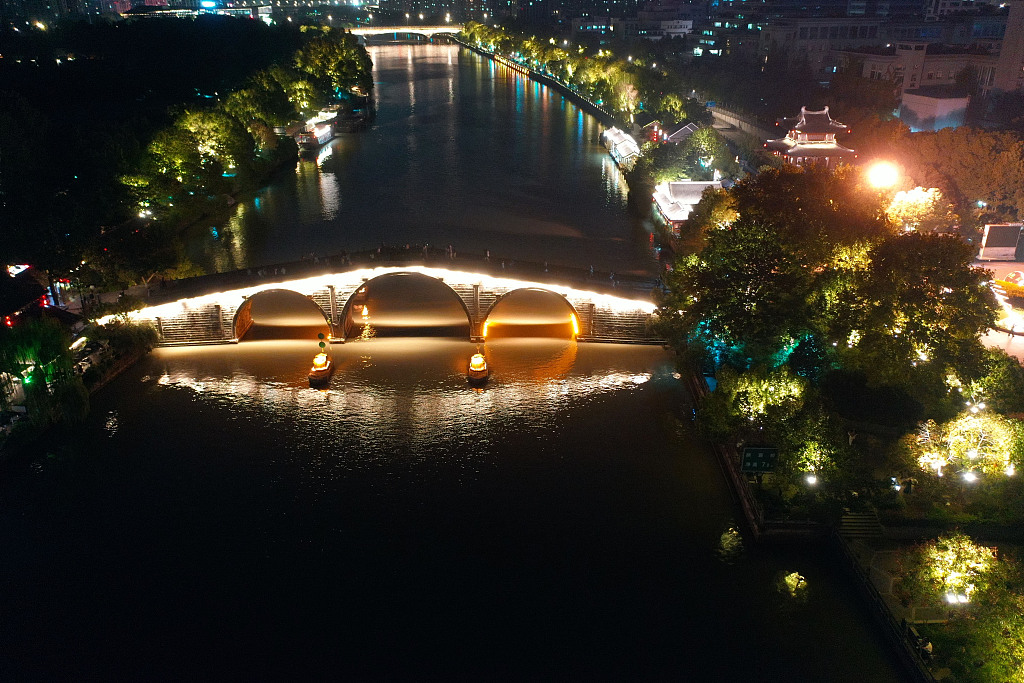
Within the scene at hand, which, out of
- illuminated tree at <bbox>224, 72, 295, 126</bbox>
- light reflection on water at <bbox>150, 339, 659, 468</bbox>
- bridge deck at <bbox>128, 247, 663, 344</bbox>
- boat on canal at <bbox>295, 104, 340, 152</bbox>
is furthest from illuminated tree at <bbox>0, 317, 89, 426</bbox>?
boat on canal at <bbox>295, 104, 340, 152</bbox>

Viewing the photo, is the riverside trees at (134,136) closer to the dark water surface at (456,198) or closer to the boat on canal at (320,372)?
the dark water surface at (456,198)

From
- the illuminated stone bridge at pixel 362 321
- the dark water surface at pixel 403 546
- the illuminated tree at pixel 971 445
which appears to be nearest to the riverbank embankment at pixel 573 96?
the illuminated stone bridge at pixel 362 321

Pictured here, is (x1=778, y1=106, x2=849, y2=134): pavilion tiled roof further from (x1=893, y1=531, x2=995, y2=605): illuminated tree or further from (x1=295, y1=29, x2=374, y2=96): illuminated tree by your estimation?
(x1=295, y1=29, x2=374, y2=96): illuminated tree

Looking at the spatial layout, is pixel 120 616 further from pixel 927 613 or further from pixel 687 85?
pixel 687 85

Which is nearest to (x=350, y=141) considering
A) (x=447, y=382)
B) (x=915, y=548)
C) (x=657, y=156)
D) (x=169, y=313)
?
(x=657, y=156)

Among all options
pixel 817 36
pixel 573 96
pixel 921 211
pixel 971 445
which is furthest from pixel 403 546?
pixel 817 36

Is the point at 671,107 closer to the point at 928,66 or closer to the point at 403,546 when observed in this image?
the point at 928,66

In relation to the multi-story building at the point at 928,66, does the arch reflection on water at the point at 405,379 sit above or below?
below
